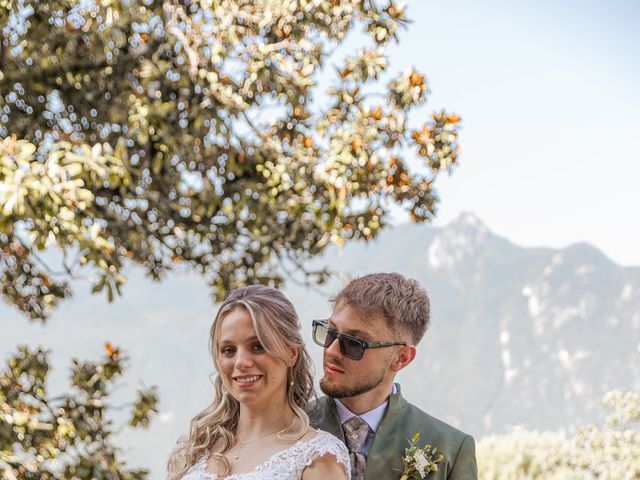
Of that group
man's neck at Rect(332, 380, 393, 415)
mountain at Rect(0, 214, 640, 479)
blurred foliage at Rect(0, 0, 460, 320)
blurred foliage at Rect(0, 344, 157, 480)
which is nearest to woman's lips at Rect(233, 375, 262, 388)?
man's neck at Rect(332, 380, 393, 415)

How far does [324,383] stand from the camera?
101 inches

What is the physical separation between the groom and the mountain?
80.2m

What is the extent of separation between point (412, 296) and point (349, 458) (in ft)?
1.61

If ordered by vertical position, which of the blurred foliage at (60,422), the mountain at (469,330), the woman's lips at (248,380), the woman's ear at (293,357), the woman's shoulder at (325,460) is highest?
the mountain at (469,330)

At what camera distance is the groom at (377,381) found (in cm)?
252

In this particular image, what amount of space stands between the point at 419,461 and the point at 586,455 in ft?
26.9

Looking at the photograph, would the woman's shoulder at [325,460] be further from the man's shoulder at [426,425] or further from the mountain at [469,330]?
the mountain at [469,330]

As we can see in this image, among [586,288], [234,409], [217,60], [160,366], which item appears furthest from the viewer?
[586,288]

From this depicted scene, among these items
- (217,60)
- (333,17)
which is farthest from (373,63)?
(217,60)

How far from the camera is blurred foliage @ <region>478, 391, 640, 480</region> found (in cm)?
957

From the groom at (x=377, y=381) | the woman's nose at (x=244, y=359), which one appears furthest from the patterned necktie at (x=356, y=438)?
the woman's nose at (x=244, y=359)

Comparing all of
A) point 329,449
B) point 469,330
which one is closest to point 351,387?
point 329,449

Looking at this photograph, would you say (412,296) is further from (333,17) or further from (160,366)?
(160,366)

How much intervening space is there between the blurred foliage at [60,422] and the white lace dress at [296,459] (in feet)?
8.32
